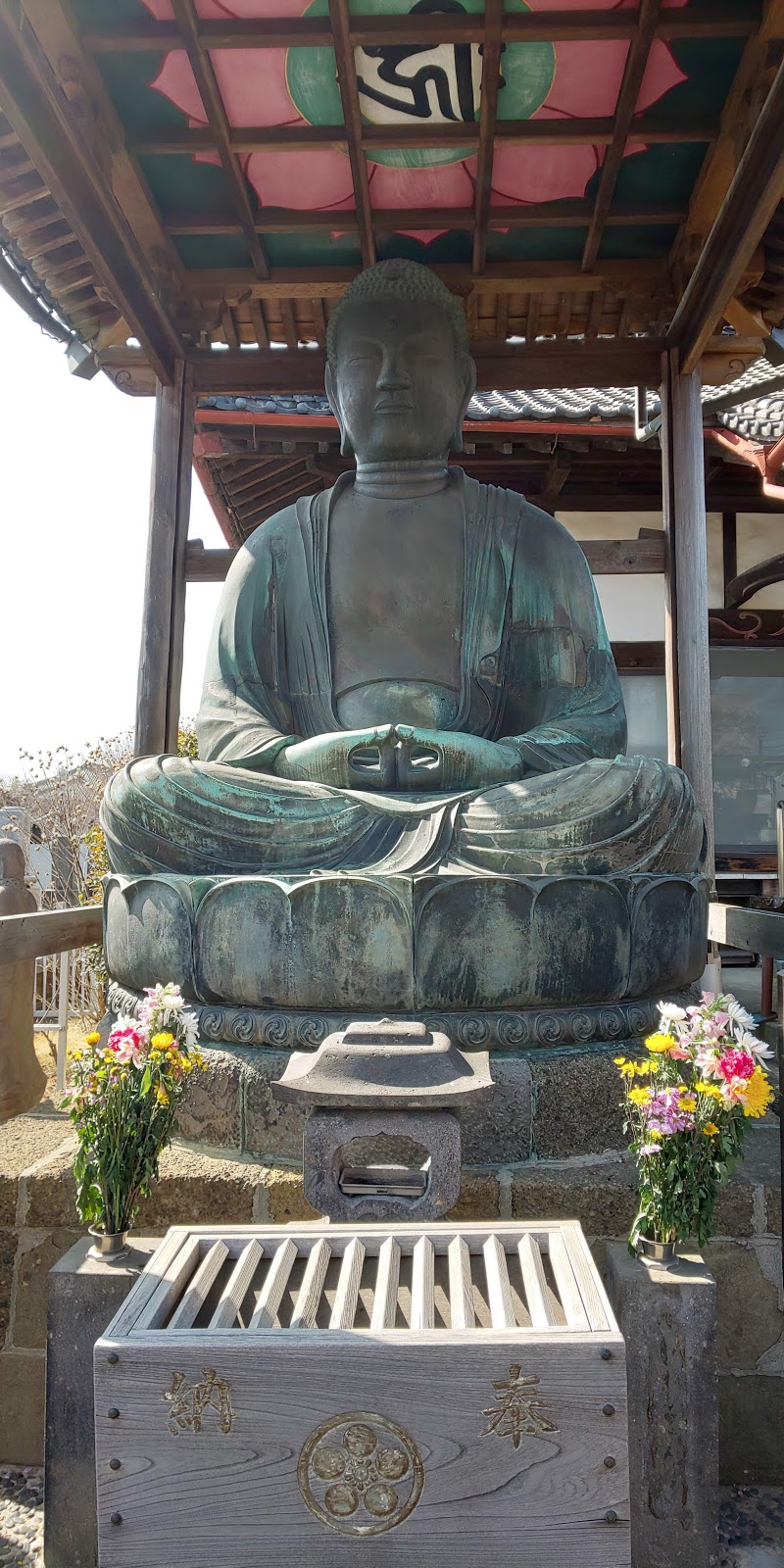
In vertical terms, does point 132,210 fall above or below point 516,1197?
above

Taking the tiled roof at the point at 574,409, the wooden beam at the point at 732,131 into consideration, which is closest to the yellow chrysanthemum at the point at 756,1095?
the wooden beam at the point at 732,131

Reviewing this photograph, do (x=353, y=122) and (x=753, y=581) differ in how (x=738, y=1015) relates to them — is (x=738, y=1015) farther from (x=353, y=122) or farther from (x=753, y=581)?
(x=753, y=581)

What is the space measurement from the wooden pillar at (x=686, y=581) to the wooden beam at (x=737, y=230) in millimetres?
186

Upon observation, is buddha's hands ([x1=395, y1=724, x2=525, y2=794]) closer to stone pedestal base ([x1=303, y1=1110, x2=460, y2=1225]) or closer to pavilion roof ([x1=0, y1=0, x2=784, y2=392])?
stone pedestal base ([x1=303, y1=1110, x2=460, y2=1225])

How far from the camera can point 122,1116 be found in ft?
6.90

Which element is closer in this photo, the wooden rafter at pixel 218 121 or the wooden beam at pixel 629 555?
the wooden rafter at pixel 218 121

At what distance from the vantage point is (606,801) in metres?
2.98

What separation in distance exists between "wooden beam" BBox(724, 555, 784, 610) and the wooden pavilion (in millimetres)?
2779

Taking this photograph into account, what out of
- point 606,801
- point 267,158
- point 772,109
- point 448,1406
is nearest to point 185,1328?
point 448,1406

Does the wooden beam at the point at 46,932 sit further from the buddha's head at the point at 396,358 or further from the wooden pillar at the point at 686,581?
the wooden pillar at the point at 686,581

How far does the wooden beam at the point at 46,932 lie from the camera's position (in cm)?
307

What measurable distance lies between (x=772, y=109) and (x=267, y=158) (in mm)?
1676

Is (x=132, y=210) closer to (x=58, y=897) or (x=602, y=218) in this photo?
(x=602, y=218)

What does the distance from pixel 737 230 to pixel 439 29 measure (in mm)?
1159
